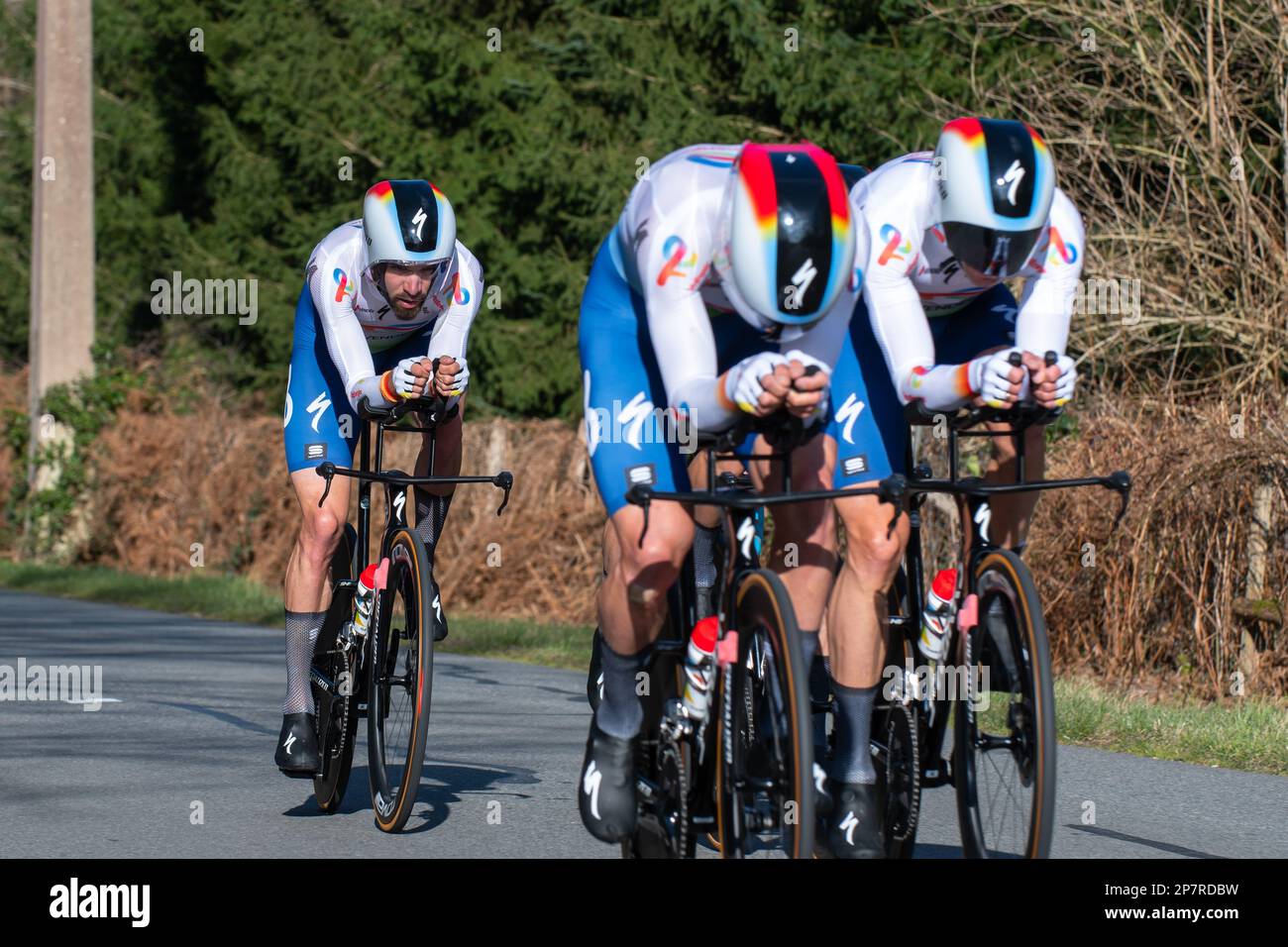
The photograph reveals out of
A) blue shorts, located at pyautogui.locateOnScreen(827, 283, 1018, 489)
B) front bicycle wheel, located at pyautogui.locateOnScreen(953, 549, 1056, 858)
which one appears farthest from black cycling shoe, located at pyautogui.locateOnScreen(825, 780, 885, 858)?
blue shorts, located at pyautogui.locateOnScreen(827, 283, 1018, 489)

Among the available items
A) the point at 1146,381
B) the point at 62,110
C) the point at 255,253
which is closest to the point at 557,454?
the point at 1146,381

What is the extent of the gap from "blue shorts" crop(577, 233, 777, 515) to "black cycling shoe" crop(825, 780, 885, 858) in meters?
0.92

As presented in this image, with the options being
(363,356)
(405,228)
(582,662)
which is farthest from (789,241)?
(582,662)

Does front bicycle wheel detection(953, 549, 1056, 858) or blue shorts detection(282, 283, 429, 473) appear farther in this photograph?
blue shorts detection(282, 283, 429, 473)

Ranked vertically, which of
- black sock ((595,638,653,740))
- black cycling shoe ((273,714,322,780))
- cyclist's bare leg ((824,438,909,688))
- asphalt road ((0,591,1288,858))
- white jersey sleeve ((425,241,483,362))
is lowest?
asphalt road ((0,591,1288,858))

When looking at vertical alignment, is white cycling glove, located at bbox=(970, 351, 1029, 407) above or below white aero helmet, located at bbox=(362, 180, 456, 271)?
below

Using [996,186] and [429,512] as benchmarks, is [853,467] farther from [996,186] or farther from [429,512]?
[429,512]

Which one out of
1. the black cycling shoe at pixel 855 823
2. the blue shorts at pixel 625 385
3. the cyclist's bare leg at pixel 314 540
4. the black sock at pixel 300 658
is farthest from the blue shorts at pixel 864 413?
the black sock at pixel 300 658

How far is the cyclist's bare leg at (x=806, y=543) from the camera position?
17.9 ft

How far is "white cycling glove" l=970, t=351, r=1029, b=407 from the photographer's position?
498 cm

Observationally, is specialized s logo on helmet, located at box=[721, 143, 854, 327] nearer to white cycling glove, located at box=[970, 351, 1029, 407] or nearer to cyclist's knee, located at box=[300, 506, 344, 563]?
white cycling glove, located at box=[970, 351, 1029, 407]

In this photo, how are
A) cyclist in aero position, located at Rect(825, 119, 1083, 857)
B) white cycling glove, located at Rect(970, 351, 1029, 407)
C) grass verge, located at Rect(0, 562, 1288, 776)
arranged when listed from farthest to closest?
grass verge, located at Rect(0, 562, 1288, 776) → cyclist in aero position, located at Rect(825, 119, 1083, 857) → white cycling glove, located at Rect(970, 351, 1029, 407)

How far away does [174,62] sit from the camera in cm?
3562

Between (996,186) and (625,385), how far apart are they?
1063mm
